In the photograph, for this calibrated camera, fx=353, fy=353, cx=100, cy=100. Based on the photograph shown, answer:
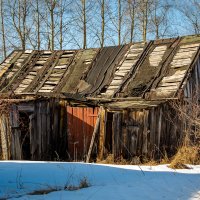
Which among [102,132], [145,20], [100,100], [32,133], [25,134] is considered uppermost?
[145,20]

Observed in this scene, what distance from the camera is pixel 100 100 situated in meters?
14.3

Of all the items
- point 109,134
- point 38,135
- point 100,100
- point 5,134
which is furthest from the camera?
point 100,100

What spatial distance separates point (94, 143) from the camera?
12688 millimetres

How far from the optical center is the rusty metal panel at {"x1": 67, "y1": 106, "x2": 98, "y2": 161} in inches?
559

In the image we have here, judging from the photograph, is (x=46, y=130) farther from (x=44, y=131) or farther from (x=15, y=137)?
(x=15, y=137)

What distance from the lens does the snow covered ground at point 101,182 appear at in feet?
19.0

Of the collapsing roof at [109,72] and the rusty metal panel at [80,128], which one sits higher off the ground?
A: the collapsing roof at [109,72]

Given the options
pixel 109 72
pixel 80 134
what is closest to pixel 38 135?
pixel 80 134

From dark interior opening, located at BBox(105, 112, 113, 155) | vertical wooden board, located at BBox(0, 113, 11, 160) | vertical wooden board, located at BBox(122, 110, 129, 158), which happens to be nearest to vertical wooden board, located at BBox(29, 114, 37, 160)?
vertical wooden board, located at BBox(0, 113, 11, 160)

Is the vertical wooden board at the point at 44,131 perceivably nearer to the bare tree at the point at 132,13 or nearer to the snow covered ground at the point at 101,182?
the snow covered ground at the point at 101,182

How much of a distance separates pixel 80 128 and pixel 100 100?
1413 mm

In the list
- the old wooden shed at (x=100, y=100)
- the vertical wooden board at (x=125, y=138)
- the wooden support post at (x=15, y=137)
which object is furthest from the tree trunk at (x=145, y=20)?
the wooden support post at (x=15, y=137)

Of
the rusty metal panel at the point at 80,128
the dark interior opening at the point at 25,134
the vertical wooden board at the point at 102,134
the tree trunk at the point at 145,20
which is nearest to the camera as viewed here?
the vertical wooden board at the point at 102,134

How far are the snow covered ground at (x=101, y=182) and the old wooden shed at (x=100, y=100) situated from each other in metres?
3.03
